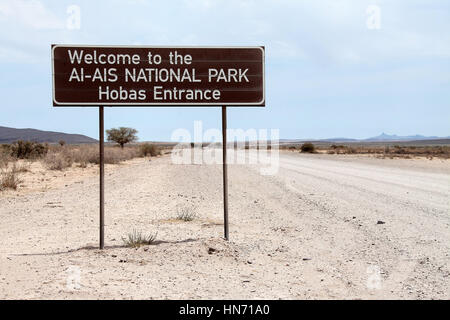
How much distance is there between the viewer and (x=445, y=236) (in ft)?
29.1

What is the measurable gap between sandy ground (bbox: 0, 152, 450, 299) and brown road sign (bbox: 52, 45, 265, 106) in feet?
7.87

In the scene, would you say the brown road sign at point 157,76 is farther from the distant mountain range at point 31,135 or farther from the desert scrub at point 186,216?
the distant mountain range at point 31,135

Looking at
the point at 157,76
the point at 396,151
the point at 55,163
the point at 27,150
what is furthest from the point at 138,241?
the point at 396,151

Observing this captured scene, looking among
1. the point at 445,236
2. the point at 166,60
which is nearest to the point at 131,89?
the point at 166,60

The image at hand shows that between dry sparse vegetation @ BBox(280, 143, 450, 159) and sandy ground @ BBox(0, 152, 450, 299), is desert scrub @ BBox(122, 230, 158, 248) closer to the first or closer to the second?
sandy ground @ BBox(0, 152, 450, 299)

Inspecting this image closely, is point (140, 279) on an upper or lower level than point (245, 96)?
lower

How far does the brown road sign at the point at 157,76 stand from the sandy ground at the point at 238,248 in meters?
2.40

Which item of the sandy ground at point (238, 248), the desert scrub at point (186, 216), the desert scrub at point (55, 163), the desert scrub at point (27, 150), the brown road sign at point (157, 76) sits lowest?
the sandy ground at point (238, 248)

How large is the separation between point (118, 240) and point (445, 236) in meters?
5.67

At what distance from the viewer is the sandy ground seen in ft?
19.8

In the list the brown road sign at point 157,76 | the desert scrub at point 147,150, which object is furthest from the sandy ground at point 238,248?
the desert scrub at point 147,150

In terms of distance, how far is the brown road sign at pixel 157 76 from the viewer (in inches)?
330
